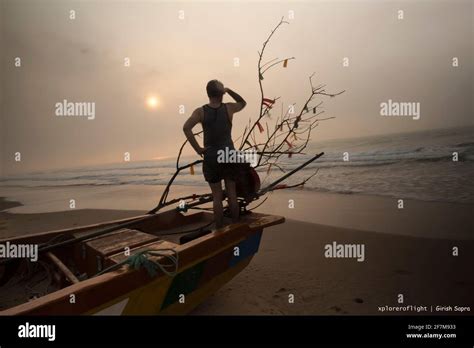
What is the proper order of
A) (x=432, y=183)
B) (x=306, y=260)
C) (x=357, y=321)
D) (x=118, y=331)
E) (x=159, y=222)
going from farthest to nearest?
(x=432, y=183), (x=306, y=260), (x=159, y=222), (x=357, y=321), (x=118, y=331)

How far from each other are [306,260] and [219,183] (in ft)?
7.70

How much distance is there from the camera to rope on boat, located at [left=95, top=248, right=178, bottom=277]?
2.03 metres

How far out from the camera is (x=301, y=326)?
2.90 m

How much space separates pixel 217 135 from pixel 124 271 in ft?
5.44

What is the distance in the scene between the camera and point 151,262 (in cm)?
207

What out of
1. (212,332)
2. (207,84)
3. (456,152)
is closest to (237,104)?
(207,84)

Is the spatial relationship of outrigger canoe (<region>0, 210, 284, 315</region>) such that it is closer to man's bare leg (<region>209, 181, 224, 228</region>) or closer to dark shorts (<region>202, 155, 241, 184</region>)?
man's bare leg (<region>209, 181, 224, 228</region>)

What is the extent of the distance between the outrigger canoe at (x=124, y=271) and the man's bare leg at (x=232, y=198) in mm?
171

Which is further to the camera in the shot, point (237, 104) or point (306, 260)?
point (306, 260)

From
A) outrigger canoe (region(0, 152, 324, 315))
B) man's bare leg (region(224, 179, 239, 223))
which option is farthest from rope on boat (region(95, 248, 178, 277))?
man's bare leg (region(224, 179, 239, 223))

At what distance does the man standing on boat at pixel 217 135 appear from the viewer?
2949mm

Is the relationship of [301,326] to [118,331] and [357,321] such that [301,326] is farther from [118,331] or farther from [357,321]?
[118,331]

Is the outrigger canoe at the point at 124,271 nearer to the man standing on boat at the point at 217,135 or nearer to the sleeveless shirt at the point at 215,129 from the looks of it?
the man standing on boat at the point at 217,135

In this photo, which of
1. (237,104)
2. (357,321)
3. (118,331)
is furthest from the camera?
(237,104)
